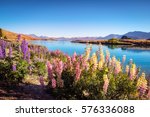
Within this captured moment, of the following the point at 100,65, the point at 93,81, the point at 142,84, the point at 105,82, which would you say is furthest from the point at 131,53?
the point at 105,82

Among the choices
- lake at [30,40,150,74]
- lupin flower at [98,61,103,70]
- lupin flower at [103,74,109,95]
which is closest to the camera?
lupin flower at [103,74,109,95]

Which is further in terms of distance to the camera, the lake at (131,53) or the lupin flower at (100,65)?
the lake at (131,53)

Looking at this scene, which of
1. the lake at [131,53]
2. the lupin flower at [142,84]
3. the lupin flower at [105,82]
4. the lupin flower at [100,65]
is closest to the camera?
the lupin flower at [105,82]

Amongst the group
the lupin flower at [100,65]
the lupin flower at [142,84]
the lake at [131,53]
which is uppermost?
the lupin flower at [100,65]

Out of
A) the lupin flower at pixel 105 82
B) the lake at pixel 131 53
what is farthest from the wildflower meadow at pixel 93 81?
the lake at pixel 131 53

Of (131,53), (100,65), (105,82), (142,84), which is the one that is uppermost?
(100,65)

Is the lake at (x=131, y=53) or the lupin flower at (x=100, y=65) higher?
the lupin flower at (x=100, y=65)

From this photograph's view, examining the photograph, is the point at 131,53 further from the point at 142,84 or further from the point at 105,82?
the point at 105,82

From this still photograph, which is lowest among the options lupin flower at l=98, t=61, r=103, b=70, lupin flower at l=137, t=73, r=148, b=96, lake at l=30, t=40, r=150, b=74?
lake at l=30, t=40, r=150, b=74

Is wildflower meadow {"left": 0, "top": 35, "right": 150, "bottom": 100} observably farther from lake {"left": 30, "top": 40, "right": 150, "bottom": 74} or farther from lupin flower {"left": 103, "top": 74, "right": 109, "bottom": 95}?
lake {"left": 30, "top": 40, "right": 150, "bottom": 74}

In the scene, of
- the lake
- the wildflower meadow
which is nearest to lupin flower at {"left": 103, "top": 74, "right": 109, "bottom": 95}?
the wildflower meadow

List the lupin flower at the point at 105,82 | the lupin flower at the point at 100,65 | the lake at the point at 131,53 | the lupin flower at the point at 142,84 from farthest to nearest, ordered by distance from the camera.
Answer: the lake at the point at 131,53 → the lupin flower at the point at 100,65 → the lupin flower at the point at 142,84 → the lupin flower at the point at 105,82

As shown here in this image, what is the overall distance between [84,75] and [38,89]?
2.03 meters

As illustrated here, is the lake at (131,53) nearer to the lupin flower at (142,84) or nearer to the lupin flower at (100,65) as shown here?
the lupin flower at (100,65)
